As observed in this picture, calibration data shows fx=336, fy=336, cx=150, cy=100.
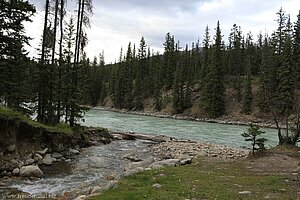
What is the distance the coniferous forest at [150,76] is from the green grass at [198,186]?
8.69m

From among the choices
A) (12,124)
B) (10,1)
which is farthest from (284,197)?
(10,1)

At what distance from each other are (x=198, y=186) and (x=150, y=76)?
8253 centimetres

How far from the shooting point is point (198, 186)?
32.7 feet

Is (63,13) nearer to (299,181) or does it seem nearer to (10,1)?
(10,1)

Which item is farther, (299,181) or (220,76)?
(220,76)

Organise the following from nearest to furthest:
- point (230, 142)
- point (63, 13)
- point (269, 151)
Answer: point (269, 151)
point (63, 13)
point (230, 142)

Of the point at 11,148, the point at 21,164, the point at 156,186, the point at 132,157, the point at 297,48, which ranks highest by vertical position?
the point at 297,48

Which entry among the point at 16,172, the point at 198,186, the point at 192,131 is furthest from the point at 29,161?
the point at 192,131

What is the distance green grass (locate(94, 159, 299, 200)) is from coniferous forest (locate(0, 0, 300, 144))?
8.69 m

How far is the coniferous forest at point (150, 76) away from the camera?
21406mm

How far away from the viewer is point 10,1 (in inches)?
675

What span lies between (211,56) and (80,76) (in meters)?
52.7

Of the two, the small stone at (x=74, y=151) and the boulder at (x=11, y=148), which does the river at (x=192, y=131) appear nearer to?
the small stone at (x=74, y=151)

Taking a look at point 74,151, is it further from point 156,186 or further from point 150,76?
point 150,76
